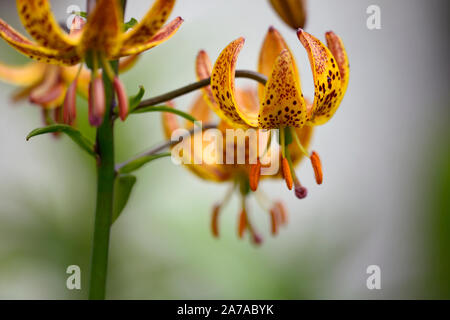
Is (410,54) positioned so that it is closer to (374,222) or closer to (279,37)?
(374,222)

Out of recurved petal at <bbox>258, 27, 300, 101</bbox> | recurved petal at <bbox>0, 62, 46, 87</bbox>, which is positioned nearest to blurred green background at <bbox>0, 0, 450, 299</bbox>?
recurved petal at <bbox>0, 62, 46, 87</bbox>

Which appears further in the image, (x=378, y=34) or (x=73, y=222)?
(x=378, y=34)

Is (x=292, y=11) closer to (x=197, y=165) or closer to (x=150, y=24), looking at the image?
(x=150, y=24)

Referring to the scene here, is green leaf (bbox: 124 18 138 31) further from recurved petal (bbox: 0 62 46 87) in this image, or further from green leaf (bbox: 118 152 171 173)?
recurved petal (bbox: 0 62 46 87)

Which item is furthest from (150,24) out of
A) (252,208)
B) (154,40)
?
(252,208)

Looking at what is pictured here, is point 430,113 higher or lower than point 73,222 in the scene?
higher

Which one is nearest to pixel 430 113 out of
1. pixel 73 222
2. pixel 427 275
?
pixel 427 275
